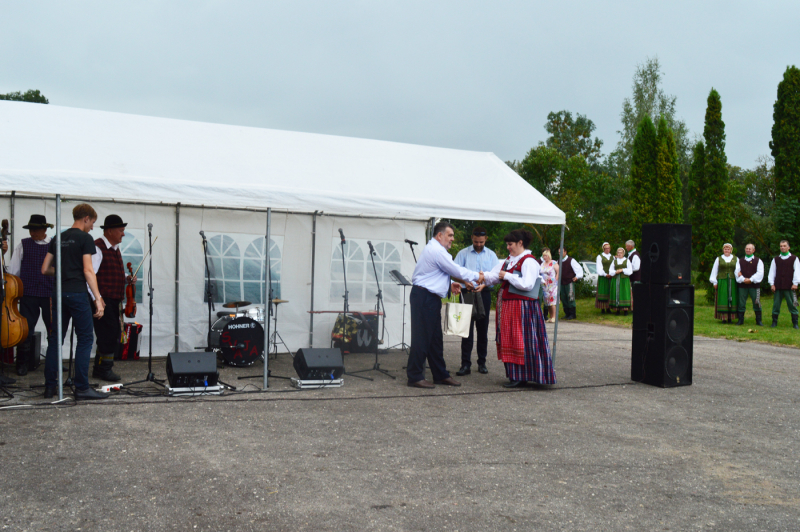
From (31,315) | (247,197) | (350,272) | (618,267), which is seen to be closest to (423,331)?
(247,197)

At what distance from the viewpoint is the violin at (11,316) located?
567cm

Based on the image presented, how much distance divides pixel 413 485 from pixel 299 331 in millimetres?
5278

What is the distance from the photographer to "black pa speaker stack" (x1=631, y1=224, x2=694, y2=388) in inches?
264

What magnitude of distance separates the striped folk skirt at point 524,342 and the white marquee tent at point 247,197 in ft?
3.33

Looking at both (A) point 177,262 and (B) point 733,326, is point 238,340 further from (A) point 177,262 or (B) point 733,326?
(B) point 733,326

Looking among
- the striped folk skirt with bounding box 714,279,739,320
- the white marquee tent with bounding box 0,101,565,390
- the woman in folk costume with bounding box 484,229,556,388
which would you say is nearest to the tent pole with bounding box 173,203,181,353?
the white marquee tent with bounding box 0,101,565,390

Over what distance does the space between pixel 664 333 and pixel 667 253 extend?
83 centimetres

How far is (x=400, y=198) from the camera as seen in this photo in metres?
6.32

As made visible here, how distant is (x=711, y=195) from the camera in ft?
63.2

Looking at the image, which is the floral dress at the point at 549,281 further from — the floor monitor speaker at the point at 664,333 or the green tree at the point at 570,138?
the green tree at the point at 570,138

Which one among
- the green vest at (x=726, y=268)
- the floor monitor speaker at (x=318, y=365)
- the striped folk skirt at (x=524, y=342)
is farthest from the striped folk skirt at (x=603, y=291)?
the floor monitor speaker at (x=318, y=365)

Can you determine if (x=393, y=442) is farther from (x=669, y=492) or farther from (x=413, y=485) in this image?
(x=669, y=492)

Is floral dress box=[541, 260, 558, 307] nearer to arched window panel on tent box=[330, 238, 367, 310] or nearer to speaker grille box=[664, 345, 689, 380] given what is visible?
arched window panel on tent box=[330, 238, 367, 310]

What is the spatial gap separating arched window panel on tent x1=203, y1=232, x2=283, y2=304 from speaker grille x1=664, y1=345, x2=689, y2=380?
482cm
